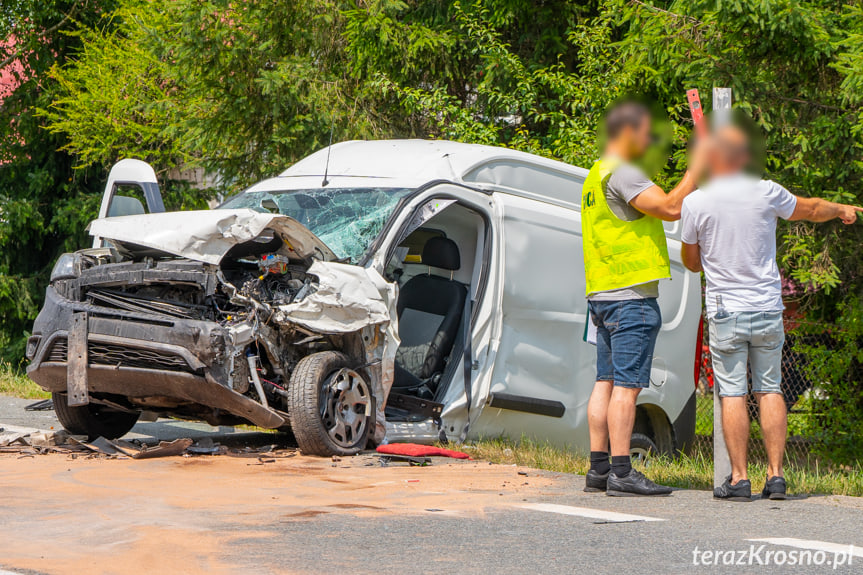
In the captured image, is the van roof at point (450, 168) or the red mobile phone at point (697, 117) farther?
the van roof at point (450, 168)

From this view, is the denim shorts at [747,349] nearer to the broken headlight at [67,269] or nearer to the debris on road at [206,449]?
the debris on road at [206,449]

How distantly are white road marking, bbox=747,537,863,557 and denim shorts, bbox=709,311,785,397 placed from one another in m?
1.36

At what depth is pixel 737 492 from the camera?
5441 mm

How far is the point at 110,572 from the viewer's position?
3.70m

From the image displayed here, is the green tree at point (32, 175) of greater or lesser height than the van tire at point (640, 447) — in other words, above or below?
above

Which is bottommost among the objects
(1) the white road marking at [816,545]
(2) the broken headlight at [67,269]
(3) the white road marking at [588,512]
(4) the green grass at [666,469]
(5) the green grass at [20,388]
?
(3) the white road marking at [588,512]

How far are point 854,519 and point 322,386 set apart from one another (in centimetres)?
318

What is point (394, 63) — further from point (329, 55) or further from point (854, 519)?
point (854, 519)

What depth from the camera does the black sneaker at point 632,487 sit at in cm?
555

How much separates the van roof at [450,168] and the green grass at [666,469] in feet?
6.08

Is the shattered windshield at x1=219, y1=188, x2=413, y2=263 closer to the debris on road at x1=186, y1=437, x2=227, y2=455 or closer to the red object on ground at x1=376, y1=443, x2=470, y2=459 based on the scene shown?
the red object on ground at x1=376, y1=443, x2=470, y2=459

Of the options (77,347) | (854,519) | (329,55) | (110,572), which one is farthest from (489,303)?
(329,55)

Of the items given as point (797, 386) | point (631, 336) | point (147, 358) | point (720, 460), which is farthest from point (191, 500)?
point (797, 386)

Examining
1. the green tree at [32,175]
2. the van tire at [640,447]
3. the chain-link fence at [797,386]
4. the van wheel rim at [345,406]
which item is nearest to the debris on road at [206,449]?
the van wheel rim at [345,406]
